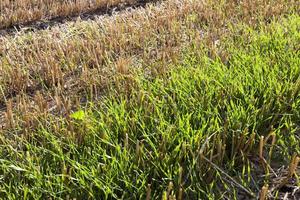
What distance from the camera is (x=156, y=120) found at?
192 cm

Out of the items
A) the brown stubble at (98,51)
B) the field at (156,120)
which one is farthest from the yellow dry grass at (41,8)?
the field at (156,120)

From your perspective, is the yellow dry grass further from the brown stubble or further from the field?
the field

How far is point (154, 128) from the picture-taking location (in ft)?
6.36

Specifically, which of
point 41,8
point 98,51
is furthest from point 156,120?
point 41,8

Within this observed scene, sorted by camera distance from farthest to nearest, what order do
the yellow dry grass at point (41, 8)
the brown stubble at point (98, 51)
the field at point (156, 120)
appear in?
the yellow dry grass at point (41, 8) < the brown stubble at point (98, 51) < the field at point (156, 120)

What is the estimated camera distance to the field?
163cm

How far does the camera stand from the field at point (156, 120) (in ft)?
5.36

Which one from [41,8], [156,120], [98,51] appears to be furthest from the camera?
[41,8]

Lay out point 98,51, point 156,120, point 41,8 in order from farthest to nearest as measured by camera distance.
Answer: point 41,8 → point 98,51 → point 156,120

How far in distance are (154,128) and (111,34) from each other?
196 centimetres

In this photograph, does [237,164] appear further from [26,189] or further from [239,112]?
[26,189]


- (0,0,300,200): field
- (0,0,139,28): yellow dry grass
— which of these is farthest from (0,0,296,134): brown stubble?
(0,0,139,28): yellow dry grass

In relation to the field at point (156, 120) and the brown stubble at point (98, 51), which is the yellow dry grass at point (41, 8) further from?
the field at point (156, 120)

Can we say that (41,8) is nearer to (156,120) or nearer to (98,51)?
(98,51)
